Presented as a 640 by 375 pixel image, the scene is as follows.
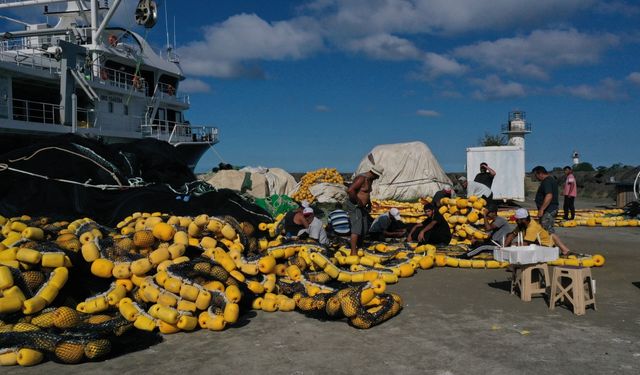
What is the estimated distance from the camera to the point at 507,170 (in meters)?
24.0

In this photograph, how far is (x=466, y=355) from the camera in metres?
5.07

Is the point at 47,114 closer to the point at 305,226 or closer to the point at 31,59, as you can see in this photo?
the point at 31,59

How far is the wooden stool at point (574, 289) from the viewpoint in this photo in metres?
6.41

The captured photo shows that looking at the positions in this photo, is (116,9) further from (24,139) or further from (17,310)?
(17,310)

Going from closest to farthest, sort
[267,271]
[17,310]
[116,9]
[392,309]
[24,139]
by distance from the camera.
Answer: [17,310]
[392,309]
[267,271]
[24,139]
[116,9]

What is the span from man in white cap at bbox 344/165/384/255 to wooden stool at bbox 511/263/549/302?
287cm

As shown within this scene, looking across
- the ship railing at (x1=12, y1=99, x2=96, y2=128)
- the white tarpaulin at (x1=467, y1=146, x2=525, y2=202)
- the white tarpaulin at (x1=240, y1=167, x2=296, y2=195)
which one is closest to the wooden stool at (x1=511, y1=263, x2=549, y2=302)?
the white tarpaulin at (x1=240, y1=167, x2=296, y2=195)

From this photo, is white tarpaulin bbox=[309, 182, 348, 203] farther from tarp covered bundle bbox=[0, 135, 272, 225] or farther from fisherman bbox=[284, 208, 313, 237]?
→ fisherman bbox=[284, 208, 313, 237]

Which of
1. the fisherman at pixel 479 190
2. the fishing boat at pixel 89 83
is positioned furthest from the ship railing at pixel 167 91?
the fisherman at pixel 479 190

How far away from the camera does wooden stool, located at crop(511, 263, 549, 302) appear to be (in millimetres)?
7117

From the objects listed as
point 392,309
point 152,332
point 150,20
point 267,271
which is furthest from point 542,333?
point 150,20

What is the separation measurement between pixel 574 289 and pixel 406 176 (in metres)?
20.2

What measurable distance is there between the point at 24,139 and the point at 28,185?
7.73 m

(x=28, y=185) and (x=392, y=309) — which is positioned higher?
(x=28, y=185)
